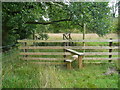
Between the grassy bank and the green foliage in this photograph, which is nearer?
the grassy bank

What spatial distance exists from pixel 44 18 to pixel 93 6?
2.55 metres

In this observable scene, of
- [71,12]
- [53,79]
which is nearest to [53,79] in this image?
[53,79]

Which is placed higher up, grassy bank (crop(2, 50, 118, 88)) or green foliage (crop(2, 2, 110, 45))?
green foliage (crop(2, 2, 110, 45))

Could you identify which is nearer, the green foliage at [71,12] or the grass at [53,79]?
the grass at [53,79]

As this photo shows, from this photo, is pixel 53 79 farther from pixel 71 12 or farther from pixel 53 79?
pixel 71 12

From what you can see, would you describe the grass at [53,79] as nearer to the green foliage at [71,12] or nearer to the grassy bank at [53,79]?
the grassy bank at [53,79]

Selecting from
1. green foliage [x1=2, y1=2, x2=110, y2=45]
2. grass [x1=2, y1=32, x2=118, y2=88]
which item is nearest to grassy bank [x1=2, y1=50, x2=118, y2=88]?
grass [x1=2, y1=32, x2=118, y2=88]

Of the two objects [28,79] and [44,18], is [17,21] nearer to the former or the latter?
[44,18]

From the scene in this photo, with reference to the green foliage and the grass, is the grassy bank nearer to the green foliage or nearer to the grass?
the grass

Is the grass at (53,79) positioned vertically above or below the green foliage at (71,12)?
below

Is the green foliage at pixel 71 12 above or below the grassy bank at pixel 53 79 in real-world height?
above

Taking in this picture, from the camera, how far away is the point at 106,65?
12.3 ft

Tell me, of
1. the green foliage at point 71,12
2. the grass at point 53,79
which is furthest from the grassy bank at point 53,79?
the green foliage at point 71,12

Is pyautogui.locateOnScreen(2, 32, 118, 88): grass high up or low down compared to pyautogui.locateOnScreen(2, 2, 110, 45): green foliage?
down
